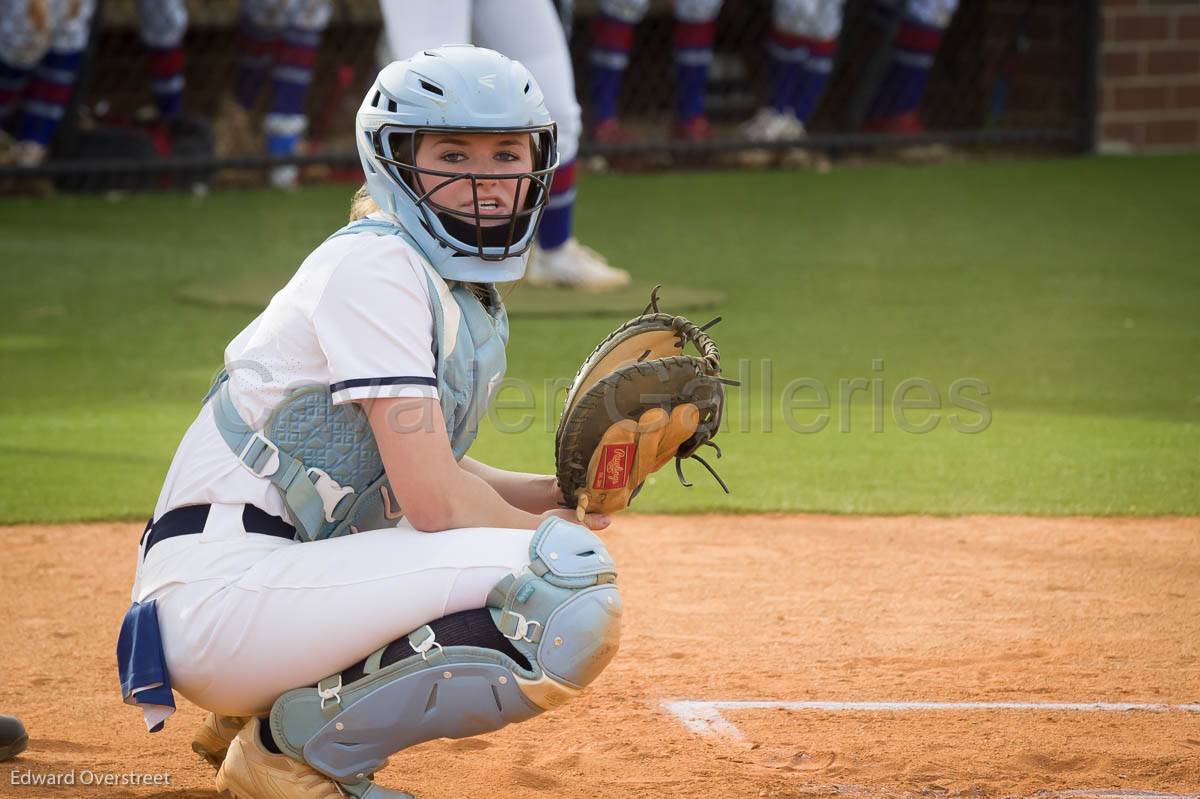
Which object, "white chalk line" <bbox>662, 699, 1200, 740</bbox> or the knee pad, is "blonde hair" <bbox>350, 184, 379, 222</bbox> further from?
"white chalk line" <bbox>662, 699, 1200, 740</bbox>

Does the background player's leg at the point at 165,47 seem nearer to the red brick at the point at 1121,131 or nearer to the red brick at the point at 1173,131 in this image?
the red brick at the point at 1121,131

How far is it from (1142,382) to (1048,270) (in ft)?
7.44

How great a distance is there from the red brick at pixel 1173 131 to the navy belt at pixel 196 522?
10553 mm

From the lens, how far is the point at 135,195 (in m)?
9.95

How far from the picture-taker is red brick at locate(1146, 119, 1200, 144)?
38.5ft

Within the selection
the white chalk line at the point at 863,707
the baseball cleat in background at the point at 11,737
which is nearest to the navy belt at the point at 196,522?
the baseball cleat in background at the point at 11,737

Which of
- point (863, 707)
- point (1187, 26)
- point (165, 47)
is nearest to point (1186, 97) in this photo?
point (1187, 26)

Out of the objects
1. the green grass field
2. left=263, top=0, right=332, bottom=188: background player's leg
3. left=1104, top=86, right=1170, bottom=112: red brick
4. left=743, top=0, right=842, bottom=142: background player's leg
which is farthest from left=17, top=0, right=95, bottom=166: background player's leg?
left=1104, top=86, right=1170, bottom=112: red brick

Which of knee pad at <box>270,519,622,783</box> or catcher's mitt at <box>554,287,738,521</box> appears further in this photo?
catcher's mitt at <box>554,287,738,521</box>

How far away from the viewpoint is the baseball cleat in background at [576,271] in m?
7.22

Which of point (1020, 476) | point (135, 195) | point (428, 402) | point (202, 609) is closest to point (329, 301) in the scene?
point (428, 402)

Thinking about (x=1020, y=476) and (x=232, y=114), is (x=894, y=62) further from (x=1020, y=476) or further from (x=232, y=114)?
(x=1020, y=476)

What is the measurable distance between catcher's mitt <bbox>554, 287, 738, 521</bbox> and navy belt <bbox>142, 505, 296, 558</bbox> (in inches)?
19.2

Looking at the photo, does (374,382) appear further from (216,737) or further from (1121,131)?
(1121,131)
